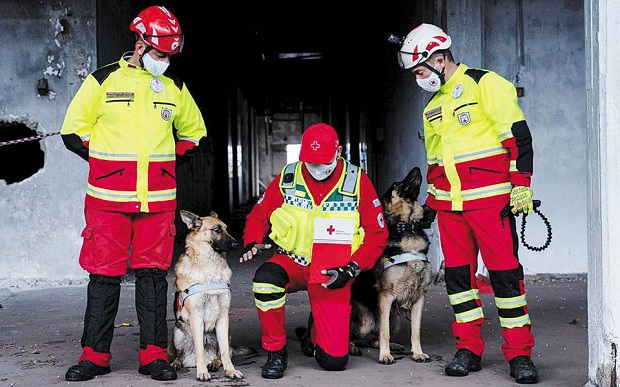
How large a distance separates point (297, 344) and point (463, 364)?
138 cm

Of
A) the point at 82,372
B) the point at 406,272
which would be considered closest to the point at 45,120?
the point at 82,372

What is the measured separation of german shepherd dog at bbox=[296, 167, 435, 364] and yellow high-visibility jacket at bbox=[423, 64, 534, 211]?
0.38 metres

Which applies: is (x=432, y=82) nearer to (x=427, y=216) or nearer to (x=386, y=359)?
(x=427, y=216)

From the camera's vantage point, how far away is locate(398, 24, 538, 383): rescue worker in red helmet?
4.37 metres

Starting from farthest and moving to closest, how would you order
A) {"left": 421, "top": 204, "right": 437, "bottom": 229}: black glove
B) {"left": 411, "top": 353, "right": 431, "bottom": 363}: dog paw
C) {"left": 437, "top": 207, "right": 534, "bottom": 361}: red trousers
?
{"left": 421, "top": 204, "right": 437, "bottom": 229}: black glove → {"left": 411, "top": 353, "right": 431, "bottom": 363}: dog paw → {"left": 437, "top": 207, "right": 534, "bottom": 361}: red trousers

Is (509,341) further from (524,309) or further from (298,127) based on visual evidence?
(298,127)

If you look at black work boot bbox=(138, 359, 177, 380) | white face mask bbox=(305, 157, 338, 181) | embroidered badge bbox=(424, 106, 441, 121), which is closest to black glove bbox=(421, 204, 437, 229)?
embroidered badge bbox=(424, 106, 441, 121)

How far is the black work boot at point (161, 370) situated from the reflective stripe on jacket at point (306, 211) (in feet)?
3.24

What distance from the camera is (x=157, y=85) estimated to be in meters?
4.69

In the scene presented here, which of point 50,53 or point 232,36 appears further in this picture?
point 232,36

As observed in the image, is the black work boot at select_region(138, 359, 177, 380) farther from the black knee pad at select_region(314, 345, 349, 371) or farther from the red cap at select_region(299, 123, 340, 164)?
the red cap at select_region(299, 123, 340, 164)

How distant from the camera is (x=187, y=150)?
4973 mm

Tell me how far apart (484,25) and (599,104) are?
447cm

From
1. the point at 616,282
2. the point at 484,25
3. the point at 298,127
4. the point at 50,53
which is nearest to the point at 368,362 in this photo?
the point at 616,282
